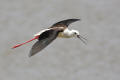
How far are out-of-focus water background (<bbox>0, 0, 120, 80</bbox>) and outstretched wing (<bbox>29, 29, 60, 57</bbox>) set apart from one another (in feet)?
6.89

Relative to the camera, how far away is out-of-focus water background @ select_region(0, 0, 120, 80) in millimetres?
6355

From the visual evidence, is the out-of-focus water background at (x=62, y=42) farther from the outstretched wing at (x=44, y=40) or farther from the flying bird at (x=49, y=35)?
the outstretched wing at (x=44, y=40)

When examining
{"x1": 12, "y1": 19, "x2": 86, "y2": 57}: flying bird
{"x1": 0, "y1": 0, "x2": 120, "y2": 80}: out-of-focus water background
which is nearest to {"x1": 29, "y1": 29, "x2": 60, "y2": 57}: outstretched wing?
{"x1": 12, "y1": 19, "x2": 86, "y2": 57}: flying bird

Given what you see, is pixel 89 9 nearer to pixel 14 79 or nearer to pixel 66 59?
pixel 66 59

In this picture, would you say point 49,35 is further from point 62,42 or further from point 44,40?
point 62,42

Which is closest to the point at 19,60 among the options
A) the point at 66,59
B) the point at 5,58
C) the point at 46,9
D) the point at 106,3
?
the point at 5,58

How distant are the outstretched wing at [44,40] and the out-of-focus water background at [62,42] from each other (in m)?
2.10

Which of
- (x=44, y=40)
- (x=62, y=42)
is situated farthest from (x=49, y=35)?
(x=62, y=42)

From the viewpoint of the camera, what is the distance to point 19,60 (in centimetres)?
654

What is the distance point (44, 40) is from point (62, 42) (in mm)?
2769

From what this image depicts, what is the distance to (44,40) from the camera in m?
4.07

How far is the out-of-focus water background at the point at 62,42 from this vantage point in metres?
6.36

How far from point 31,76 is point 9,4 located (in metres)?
1.83

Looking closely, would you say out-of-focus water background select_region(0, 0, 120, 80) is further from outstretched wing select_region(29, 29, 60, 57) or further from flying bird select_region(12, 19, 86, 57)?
outstretched wing select_region(29, 29, 60, 57)
